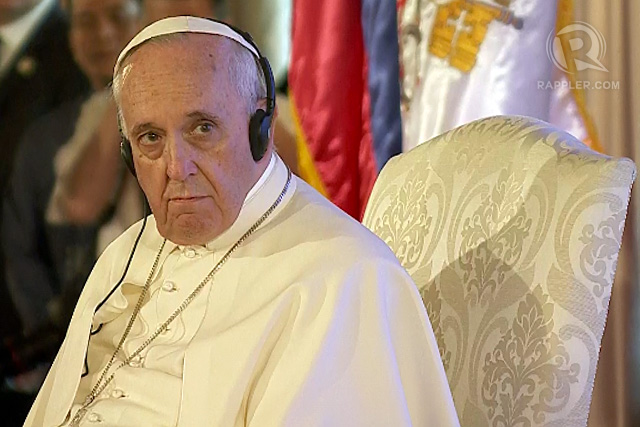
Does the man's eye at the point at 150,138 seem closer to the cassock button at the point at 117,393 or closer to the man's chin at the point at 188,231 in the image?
the man's chin at the point at 188,231

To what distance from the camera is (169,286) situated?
154 cm

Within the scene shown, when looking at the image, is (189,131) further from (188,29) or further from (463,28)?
(463,28)

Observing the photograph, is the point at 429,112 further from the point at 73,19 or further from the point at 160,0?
the point at 73,19

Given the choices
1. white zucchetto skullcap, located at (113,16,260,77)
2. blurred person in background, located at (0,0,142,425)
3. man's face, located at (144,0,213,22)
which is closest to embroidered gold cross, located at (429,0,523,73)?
man's face, located at (144,0,213,22)

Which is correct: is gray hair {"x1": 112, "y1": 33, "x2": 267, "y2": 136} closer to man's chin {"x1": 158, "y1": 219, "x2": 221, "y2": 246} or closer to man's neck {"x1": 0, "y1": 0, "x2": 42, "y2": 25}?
man's chin {"x1": 158, "y1": 219, "x2": 221, "y2": 246}

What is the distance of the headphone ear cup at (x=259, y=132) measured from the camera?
137 cm

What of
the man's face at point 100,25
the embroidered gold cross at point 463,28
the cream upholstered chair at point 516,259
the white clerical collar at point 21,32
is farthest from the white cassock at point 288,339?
the white clerical collar at point 21,32

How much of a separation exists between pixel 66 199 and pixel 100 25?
668 mm

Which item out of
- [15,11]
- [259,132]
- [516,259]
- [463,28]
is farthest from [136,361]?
[15,11]

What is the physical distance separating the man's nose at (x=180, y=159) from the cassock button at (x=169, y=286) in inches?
10.6

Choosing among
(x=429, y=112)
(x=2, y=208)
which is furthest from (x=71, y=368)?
(x=2, y=208)

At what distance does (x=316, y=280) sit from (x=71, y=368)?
57 cm

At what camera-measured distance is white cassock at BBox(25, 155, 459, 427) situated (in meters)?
1.26

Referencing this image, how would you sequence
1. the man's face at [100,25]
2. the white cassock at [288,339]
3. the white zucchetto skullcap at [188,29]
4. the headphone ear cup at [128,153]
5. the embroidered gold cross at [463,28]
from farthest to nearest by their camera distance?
the man's face at [100,25]
the embroidered gold cross at [463,28]
the headphone ear cup at [128,153]
the white zucchetto skullcap at [188,29]
the white cassock at [288,339]
